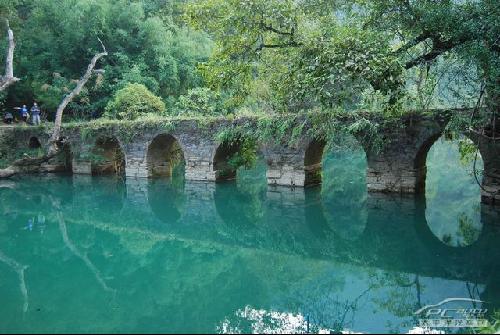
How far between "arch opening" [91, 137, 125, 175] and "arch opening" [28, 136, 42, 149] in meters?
3.10

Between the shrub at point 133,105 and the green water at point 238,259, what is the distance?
5.02 meters

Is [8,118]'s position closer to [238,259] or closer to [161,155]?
[161,155]

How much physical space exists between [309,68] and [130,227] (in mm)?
5158

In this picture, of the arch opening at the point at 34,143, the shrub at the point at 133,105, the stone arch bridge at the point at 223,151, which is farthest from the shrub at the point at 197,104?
the arch opening at the point at 34,143

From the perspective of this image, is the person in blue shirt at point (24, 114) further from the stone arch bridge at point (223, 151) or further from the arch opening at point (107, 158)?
the arch opening at point (107, 158)

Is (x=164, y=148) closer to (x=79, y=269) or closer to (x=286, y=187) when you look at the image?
(x=286, y=187)

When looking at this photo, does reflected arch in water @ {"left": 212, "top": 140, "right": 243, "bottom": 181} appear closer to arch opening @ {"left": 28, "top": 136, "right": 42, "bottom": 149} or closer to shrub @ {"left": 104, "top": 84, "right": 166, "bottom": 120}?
shrub @ {"left": 104, "top": 84, "right": 166, "bottom": 120}

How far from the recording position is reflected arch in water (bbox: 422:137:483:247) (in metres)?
9.16

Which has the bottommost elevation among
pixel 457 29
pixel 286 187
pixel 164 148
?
pixel 286 187

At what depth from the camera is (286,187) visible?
46.7 ft

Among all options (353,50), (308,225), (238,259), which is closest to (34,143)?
(308,225)

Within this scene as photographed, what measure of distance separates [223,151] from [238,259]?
27.1 ft

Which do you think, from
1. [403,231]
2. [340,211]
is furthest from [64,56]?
[403,231]

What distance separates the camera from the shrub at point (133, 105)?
720 inches
